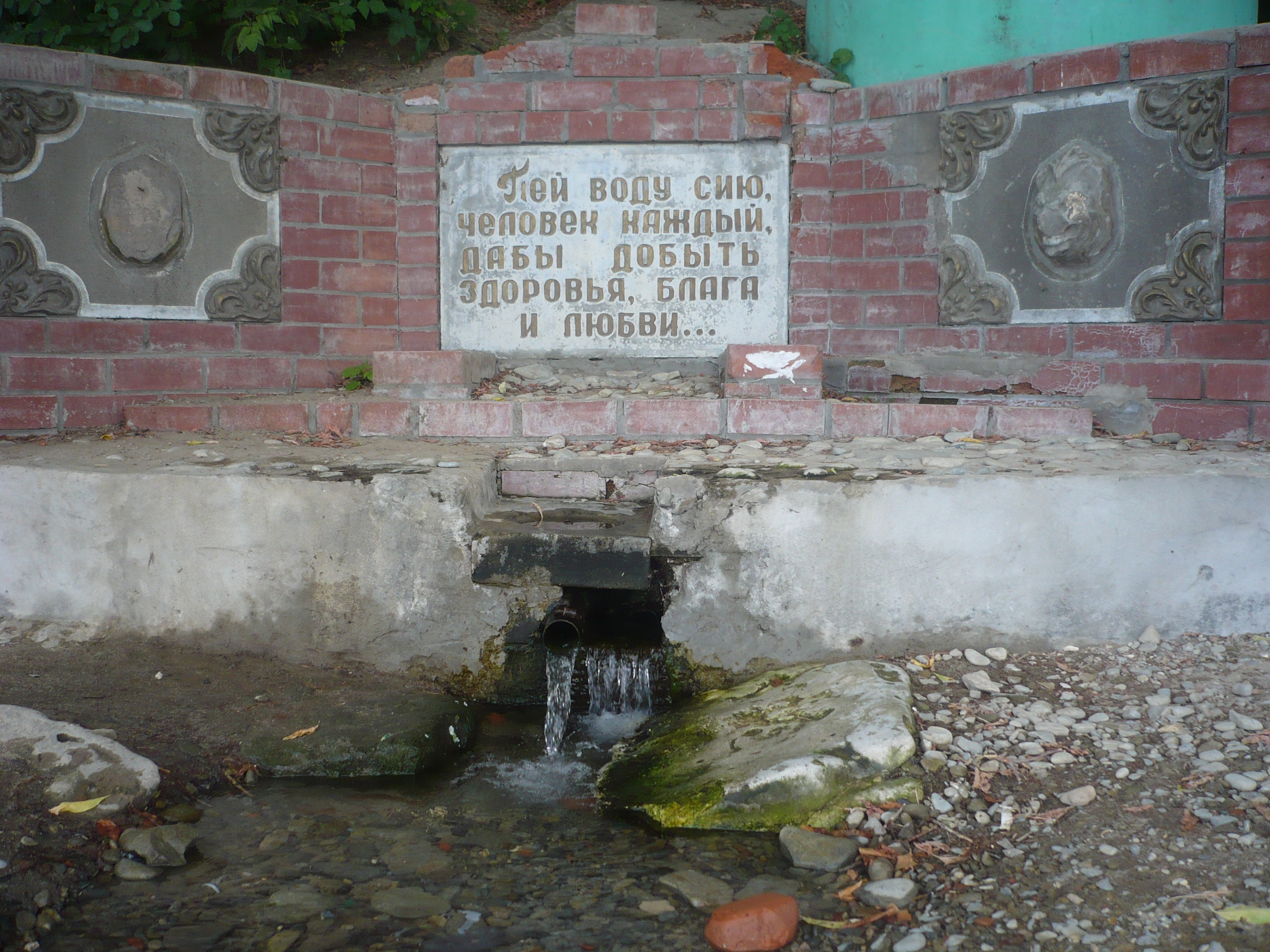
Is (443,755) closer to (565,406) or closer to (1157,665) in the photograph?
(565,406)

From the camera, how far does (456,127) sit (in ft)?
14.8

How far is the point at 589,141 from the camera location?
449 cm

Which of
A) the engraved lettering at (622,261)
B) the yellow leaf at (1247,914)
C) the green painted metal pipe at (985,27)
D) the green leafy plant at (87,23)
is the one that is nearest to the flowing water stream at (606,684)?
the yellow leaf at (1247,914)

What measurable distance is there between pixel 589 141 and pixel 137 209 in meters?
2.00

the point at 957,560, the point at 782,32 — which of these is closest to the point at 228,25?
the point at 782,32

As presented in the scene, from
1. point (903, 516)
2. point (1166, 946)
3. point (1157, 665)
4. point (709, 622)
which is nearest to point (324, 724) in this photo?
point (709, 622)

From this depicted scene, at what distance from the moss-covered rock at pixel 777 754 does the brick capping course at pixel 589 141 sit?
127cm

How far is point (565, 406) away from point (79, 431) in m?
2.03

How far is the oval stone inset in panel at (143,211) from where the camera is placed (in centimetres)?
406

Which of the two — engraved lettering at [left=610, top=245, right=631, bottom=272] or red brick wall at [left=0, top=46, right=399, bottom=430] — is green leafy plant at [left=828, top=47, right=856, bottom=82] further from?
red brick wall at [left=0, top=46, right=399, bottom=430]

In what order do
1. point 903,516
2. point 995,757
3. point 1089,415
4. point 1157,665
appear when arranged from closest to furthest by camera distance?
point 995,757 < point 1157,665 < point 903,516 < point 1089,415

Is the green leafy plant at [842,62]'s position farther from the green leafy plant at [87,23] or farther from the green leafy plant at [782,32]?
the green leafy plant at [87,23]

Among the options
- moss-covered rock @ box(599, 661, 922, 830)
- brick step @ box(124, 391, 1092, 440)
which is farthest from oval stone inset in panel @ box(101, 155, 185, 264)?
moss-covered rock @ box(599, 661, 922, 830)

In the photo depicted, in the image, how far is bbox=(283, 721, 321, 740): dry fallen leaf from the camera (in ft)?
9.06
